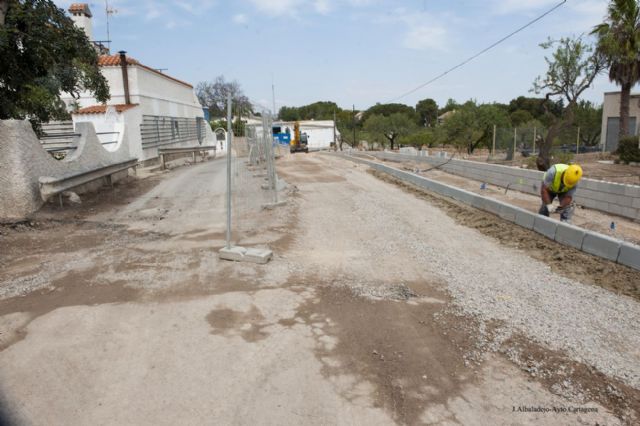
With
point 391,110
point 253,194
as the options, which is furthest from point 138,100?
point 391,110

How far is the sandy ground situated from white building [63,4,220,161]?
35.8 ft

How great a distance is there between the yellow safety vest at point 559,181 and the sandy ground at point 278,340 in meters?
1.58

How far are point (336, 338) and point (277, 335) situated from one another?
0.55 meters

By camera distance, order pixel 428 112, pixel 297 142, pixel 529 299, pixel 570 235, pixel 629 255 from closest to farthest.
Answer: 1. pixel 529 299
2. pixel 629 255
3. pixel 570 235
4. pixel 297 142
5. pixel 428 112

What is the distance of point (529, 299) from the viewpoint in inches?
202

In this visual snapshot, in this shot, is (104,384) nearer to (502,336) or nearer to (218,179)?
(502,336)

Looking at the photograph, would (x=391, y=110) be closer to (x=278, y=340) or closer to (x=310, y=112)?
(x=310, y=112)

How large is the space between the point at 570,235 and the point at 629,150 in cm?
1894

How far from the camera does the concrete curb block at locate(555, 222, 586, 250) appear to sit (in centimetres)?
698

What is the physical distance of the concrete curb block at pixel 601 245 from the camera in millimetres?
6297

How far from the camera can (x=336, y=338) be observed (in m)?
4.11

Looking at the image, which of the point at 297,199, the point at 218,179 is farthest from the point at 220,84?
the point at 297,199

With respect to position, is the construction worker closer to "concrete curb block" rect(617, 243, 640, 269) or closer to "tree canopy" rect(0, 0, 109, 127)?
"concrete curb block" rect(617, 243, 640, 269)

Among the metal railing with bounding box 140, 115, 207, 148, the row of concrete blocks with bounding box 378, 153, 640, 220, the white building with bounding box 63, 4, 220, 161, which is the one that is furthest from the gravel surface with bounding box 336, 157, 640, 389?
the metal railing with bounding box 140, 115, 207, 148
